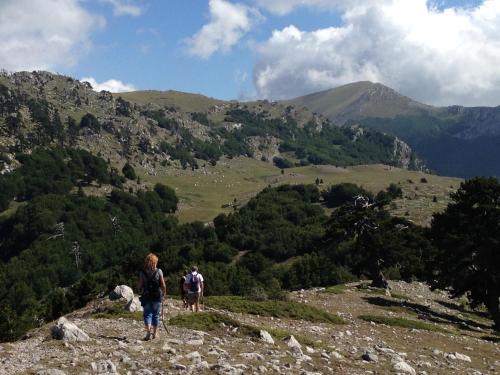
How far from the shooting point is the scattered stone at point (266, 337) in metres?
18.7

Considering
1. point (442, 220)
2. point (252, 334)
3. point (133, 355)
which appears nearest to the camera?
point (133, 355)

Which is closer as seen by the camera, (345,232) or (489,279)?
(489,279)

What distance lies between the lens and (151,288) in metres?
17.0

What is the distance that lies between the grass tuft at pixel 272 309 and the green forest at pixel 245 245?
2976mm

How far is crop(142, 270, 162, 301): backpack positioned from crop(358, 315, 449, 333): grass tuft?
18062mm

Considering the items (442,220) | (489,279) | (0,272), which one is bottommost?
(0,272)

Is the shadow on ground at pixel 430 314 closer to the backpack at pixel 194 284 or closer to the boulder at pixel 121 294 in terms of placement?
the backpack at pixel 194 284

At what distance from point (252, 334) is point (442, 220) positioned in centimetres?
2580

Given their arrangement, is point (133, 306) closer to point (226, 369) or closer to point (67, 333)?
point (67, 333)

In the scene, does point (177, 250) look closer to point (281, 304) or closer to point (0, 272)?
point (0, 272)

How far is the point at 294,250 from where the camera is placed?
5054 inches

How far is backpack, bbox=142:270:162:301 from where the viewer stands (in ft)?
55.6

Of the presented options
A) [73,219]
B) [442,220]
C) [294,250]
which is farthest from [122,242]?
[442,220]

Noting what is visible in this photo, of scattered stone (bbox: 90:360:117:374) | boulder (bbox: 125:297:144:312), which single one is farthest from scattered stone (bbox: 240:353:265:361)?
boulder (bbox: 125:297:144:312)
